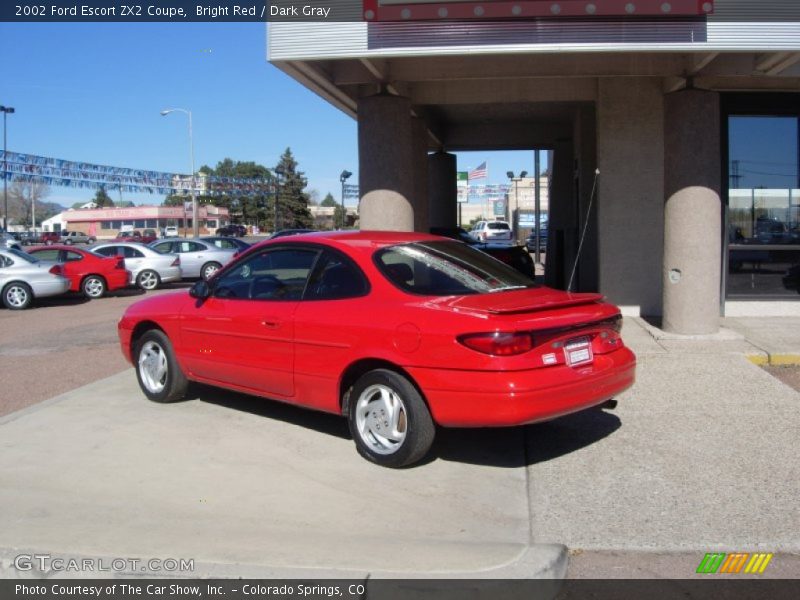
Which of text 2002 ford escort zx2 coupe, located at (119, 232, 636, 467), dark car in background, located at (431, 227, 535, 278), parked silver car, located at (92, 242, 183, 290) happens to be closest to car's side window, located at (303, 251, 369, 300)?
text 2002 ford escort zx2 coupe, located at (119, 232, 636, 467)

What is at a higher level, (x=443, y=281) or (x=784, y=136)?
(x=784, y=136)

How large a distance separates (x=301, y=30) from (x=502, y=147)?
42.4ft

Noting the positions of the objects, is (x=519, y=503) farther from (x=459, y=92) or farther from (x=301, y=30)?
(x=459, y=92)

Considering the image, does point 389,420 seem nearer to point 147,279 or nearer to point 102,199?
point 147,279

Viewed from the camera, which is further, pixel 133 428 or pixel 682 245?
pixel 682 245

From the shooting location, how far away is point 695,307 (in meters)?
9.91

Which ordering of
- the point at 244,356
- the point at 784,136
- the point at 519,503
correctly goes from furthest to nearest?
1. the point at 784,136
2. the point at 244,356
3. the point at 519,503

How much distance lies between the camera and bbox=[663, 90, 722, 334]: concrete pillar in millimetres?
9836

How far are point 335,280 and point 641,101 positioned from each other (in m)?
8.04

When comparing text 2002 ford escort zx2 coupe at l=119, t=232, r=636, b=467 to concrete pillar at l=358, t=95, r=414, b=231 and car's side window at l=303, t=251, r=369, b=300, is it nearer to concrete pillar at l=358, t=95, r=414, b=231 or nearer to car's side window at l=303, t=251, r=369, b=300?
car's side window at l=303, t=251, r=369, b=300

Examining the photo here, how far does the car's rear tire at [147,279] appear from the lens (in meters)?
22.1

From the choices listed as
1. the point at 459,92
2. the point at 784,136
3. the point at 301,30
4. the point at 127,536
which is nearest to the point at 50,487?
the point at 127,536

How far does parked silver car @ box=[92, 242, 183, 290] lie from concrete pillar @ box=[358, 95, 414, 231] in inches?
521


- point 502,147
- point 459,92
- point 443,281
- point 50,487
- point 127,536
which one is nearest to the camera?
point 127,536
